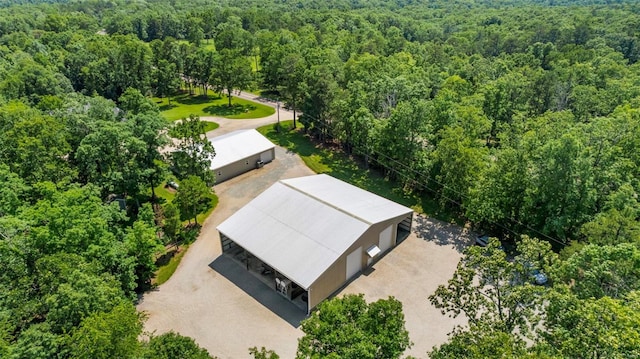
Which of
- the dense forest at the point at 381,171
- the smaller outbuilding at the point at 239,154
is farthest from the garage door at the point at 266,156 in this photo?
the dense forest at the point at 381,171

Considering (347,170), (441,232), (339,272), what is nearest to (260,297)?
(339,272)

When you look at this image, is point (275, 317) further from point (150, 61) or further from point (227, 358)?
point (150, 61)

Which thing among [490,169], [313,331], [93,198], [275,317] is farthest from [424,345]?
[93,198]

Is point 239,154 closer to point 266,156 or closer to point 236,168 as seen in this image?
point 236,168

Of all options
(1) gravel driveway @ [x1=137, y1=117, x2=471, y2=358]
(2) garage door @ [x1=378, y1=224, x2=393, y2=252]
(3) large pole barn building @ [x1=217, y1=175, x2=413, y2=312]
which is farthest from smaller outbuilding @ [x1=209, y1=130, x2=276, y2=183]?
(2) garage door @ [x1=378, y1=224, x2=393, y2=252]

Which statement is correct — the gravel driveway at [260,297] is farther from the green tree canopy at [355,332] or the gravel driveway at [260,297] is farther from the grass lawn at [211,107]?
the grass lawn at [211,107]
